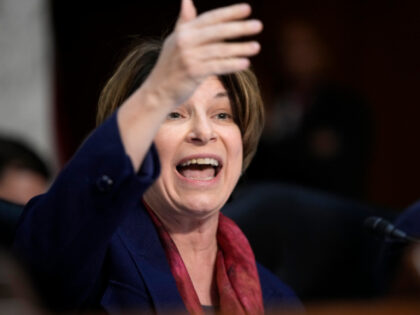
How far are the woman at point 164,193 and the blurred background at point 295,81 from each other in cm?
24

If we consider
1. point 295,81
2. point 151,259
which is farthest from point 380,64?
point 151,259

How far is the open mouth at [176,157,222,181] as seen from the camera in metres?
1.18

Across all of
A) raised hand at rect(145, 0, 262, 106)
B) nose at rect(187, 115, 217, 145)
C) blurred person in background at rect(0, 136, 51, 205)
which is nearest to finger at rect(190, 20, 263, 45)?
raised hand at rect(145, 0, 262, 106)

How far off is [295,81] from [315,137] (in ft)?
0.77

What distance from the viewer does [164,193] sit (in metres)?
1.18

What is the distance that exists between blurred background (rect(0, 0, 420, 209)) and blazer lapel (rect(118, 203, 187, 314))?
0.32 m

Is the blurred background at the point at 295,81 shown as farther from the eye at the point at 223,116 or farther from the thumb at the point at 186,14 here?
the thumb at the point at 186,14

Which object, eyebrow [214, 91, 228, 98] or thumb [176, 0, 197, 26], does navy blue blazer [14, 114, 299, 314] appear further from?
eyebrow [214, 91, 228, 98]

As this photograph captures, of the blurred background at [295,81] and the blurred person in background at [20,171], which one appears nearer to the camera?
the blurred person in background at [20,171]

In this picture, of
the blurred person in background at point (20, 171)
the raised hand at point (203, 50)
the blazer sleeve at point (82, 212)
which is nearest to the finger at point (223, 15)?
the raised hand at point (203, 50)

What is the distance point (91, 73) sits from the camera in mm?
3307

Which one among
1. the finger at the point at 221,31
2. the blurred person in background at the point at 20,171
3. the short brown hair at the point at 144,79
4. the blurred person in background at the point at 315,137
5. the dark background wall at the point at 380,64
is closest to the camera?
the finger at the point at 221,31

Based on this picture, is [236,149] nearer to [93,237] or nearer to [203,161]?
[203,161]

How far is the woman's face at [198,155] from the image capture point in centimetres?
116
